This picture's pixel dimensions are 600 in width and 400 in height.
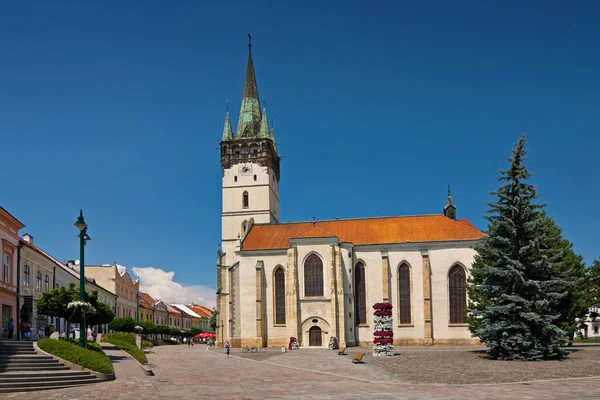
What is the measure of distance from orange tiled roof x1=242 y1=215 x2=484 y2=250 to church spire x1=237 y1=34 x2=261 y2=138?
14.9 metres

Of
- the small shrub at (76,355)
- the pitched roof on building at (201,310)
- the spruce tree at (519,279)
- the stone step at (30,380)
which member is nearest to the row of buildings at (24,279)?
the small shrub at (76,355)

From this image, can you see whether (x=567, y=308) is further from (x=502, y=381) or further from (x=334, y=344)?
(x=334, y=344)

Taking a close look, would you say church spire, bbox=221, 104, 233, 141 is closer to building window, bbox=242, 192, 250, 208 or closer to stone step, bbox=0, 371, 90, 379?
building window, bbox=242, 192, 250, 208

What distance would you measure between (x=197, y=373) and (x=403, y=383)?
35.2 feet

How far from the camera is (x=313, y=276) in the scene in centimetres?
5503

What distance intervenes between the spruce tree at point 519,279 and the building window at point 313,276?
69.1 feet

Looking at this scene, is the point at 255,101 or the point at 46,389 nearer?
the point at 46,389

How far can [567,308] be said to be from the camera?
3638 cm

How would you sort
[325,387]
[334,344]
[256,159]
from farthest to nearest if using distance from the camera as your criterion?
1. [256,159]
2. [334,344]
3. [325,387]

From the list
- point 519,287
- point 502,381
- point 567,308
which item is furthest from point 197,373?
point 567,308

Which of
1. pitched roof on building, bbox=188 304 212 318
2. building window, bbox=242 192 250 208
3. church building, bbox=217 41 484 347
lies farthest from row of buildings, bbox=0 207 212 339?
pitched roof on building, bbox=188 304 212 318

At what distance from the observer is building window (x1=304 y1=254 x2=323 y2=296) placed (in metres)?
54.8

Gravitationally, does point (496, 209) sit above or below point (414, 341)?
above

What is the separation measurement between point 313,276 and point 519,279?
2438 cm
